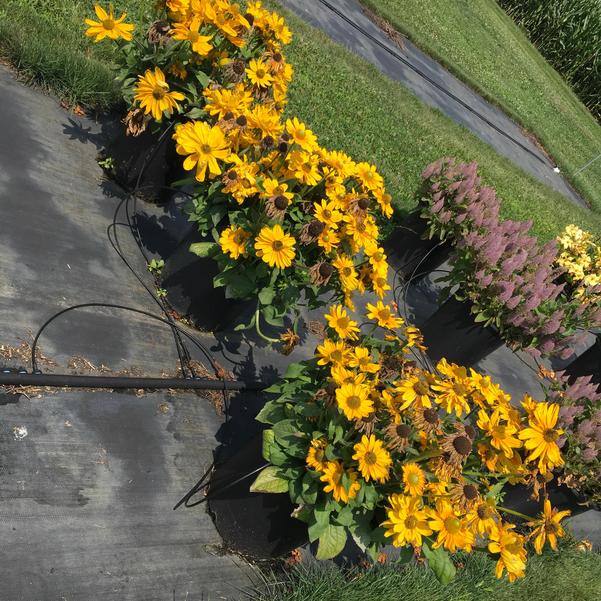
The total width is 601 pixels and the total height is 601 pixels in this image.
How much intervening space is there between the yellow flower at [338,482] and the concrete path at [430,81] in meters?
7.86

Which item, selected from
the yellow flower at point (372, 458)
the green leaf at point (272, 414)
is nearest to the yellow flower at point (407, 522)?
the yellow flower at point (372, 458)

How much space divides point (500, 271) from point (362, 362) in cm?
229

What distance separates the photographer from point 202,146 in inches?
98.0

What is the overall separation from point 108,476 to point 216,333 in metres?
1.13

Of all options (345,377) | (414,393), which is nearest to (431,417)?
(414,393)

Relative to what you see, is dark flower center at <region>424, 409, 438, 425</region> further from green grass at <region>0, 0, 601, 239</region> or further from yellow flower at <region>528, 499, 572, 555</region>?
green grass at <region>0, 0, 601, 239</region>

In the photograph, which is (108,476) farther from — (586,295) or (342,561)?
(586,295)

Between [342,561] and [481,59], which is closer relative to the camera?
[342,561]

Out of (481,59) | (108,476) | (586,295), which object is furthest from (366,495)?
(481,59)

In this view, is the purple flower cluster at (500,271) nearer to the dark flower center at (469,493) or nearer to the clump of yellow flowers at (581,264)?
the clump of yellow flowers at (581,264)

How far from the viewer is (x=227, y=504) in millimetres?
2342

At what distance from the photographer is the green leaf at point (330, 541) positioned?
6.59 feet

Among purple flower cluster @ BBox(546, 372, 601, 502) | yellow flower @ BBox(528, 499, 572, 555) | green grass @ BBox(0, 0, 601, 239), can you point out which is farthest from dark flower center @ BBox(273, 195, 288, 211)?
green grass @ BBox(0, 0, 601, 239)

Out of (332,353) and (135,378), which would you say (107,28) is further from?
(332,353)
